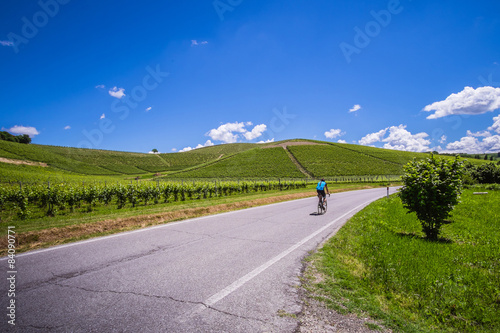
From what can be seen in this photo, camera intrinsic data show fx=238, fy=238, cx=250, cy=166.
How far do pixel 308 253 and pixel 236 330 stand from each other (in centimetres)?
367

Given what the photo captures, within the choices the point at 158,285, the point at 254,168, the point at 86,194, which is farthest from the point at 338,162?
the point at 158,285

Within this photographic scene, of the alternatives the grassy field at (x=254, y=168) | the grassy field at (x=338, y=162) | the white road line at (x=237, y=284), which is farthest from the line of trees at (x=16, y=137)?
the white road line at (x=237, y=284)

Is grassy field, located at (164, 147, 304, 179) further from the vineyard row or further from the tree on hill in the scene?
the tree on hill

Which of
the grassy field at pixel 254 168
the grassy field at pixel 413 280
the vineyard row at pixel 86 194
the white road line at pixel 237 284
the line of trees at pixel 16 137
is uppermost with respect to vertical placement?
the line of trees at pixel 16 137

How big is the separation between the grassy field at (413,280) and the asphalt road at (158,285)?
708mm

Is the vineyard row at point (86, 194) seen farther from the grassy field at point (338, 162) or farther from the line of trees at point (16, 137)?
the line of trees at point (16, 137)

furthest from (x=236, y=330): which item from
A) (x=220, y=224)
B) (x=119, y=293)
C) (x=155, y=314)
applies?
(x=220, y=224)

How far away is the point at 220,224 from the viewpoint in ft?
31.5

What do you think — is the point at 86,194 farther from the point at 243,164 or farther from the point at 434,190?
the point at 243,164

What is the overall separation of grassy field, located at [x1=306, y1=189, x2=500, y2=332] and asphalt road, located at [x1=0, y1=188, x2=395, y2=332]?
2.32ft

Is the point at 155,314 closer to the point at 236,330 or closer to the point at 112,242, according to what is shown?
the point at 236,330

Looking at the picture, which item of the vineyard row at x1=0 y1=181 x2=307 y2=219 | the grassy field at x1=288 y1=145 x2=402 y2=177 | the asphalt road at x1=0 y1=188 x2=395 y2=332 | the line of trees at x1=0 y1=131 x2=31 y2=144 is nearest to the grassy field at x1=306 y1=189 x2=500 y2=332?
the asphalt road at x1=0 y1=188 x2=395 y2=332

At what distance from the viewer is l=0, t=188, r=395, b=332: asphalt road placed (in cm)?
300

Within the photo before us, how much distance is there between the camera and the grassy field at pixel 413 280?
3230 millimetres
